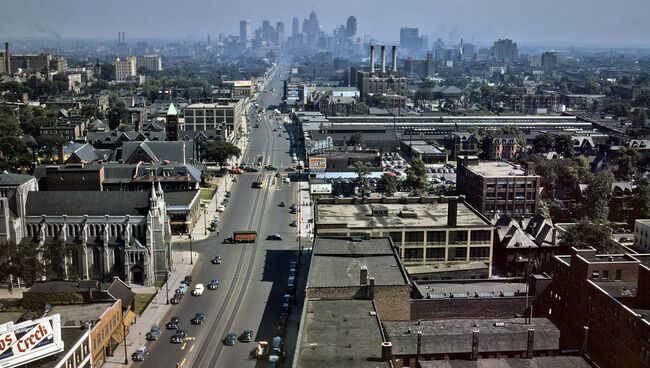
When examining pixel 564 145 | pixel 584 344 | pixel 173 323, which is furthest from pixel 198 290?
pixel 564 145

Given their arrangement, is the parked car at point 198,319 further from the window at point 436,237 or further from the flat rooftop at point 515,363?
the window at point 436,237

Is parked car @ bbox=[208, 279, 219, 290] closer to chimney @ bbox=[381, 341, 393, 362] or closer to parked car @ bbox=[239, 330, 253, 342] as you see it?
parked car @ bbox=[239, 330, 253, 342]

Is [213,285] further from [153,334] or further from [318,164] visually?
[318,164]

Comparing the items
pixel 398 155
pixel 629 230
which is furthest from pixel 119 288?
pixel 398 155

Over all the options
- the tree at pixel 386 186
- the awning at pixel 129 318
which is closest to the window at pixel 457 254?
the awning at pixel 129 318

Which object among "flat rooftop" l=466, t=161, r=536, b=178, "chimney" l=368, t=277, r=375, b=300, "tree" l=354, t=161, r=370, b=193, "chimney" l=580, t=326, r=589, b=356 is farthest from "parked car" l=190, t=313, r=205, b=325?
"tree" l=354, t=161, r=370, b=193
